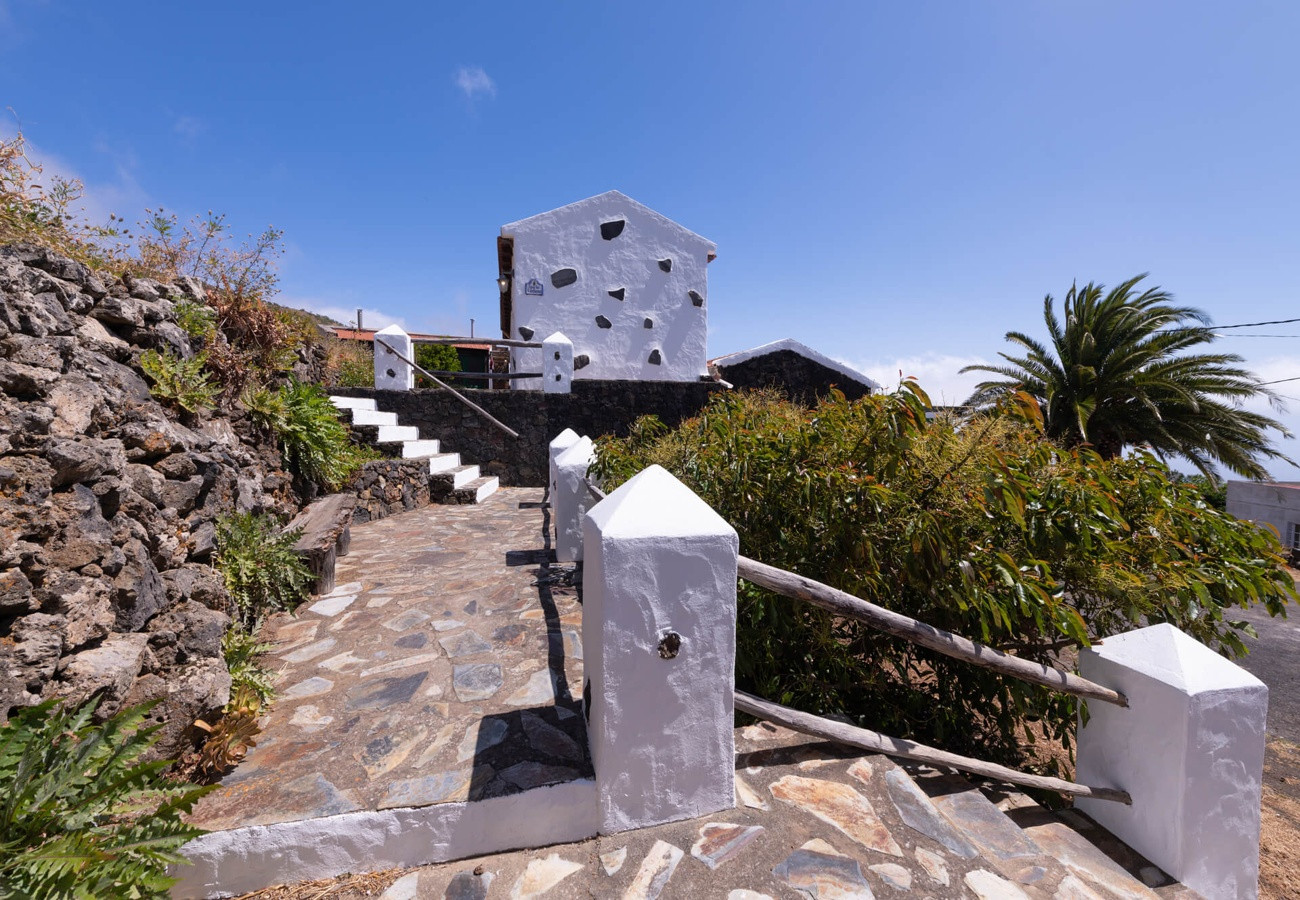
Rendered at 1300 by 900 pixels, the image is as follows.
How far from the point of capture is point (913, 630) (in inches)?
90.8

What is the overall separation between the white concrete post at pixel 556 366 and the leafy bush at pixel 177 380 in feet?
17.3

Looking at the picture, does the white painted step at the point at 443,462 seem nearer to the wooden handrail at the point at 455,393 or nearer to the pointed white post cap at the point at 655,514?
the wooden handrail at the point at 455,393

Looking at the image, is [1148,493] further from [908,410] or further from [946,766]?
[946,766]

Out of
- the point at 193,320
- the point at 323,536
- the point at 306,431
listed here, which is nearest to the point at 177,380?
the point at 193,320

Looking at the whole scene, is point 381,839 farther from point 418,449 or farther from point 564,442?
point 418,449

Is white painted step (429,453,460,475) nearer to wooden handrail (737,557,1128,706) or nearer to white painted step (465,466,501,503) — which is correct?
white painted step (465,466,501,503)

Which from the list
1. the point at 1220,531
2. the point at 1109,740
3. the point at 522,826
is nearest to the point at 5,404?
the point at 522,826

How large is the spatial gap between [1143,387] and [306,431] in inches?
493

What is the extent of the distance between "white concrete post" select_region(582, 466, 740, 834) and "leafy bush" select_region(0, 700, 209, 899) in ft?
3.94

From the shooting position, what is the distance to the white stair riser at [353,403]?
24.1 ft

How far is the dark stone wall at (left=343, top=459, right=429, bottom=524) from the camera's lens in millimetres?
6359

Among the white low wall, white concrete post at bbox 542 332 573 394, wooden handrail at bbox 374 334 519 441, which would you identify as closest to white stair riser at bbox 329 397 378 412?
wooden handrail at bbox 374 334 519 441

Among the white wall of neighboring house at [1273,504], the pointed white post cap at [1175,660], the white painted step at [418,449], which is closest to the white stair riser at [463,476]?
the white painted step at [418,449]

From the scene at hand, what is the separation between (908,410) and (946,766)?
157cm
